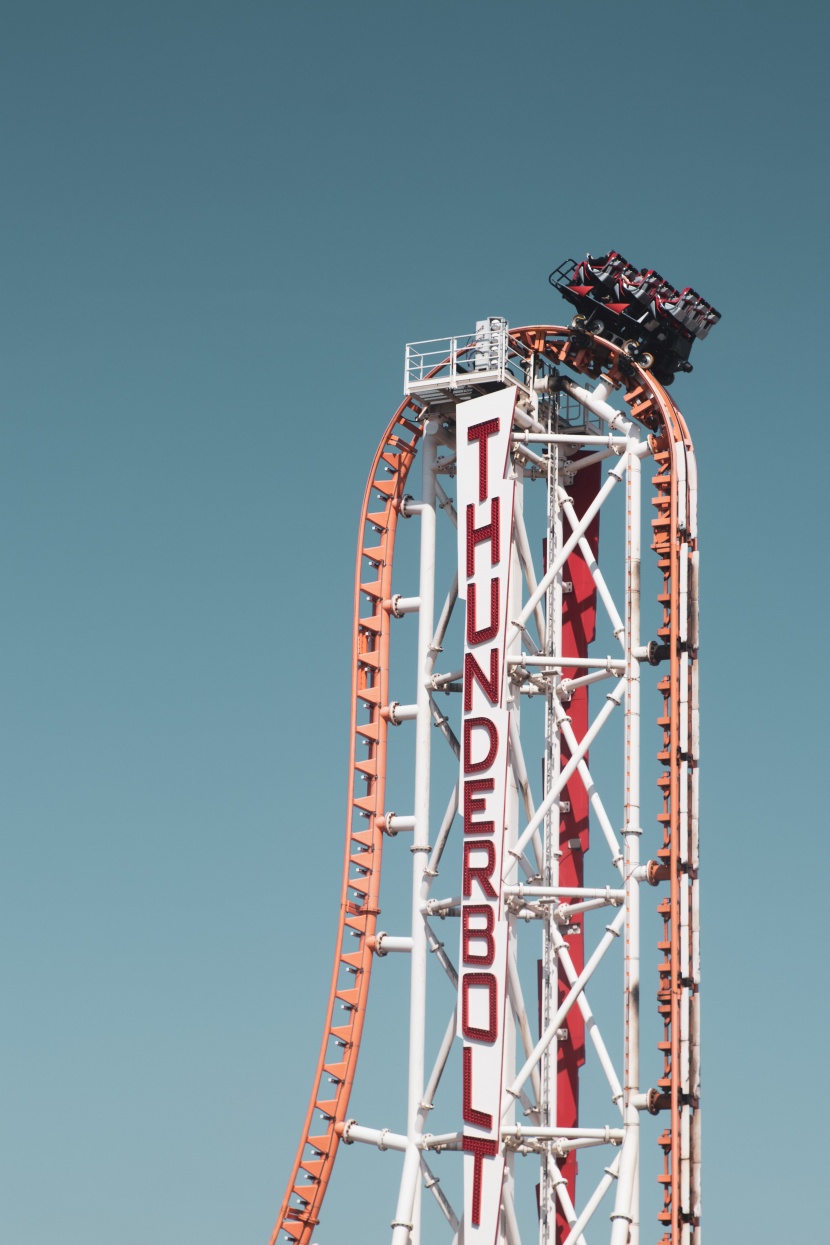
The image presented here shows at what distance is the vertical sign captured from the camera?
204 ft

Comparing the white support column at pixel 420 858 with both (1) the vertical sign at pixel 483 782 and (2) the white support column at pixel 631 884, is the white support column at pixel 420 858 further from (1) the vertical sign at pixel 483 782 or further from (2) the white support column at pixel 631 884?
(2) the white support column at pixel 631 884

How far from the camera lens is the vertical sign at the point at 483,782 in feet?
204

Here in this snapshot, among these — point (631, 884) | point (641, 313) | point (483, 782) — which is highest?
point (641, 313)

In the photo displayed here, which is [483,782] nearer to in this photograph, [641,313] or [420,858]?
[420,858]

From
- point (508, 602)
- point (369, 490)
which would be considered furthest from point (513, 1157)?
point (369, 490)

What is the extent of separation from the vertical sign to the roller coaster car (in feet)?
11.4

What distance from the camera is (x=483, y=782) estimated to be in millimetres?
63844

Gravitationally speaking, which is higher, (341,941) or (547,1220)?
(341,941)

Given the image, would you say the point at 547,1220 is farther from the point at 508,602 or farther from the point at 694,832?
the point at 508,602

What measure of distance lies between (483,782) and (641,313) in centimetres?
1170

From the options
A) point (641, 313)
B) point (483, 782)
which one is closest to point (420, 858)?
point (483, 782)

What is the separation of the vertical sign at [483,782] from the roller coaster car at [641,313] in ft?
11.4

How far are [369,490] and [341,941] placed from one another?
10.5 m

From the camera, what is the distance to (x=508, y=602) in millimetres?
64688
